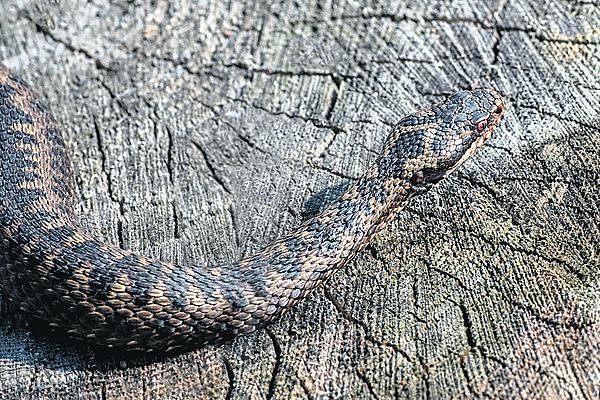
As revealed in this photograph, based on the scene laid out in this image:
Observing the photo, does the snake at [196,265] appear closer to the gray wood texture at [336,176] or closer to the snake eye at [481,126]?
the snake eye at [481,126]

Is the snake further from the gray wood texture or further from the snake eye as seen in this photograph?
the gray wood texture

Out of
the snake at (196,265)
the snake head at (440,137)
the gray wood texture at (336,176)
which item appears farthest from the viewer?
the snake head at (440,137)

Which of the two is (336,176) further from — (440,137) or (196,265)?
(196,265)

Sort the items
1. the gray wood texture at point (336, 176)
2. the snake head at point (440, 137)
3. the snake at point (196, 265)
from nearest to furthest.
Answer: the gray wood texture at point (336, 176), the snake at point (196, 265), the snake head at point (440, 137)

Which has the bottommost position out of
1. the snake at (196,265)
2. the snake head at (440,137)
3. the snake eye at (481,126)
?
the snake at (196,265)

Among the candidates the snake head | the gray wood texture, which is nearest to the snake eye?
the snake head

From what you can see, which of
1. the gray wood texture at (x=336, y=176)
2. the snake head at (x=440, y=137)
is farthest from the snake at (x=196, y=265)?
the gray wood texture at (x=336, y=176)

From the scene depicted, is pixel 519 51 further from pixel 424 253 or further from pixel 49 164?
pixel 49 164
